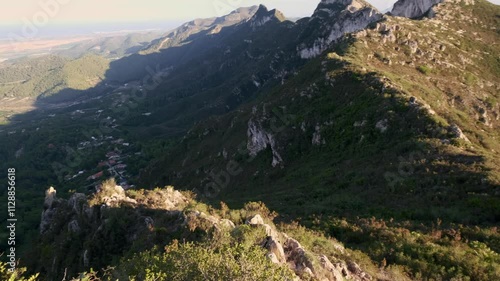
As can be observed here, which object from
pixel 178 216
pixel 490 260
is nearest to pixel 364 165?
pixel 490 260

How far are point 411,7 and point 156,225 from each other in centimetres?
10722

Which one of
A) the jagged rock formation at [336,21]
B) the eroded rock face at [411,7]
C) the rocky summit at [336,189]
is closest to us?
the rocky summit at [336,189]

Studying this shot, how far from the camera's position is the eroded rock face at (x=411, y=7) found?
3834 inches

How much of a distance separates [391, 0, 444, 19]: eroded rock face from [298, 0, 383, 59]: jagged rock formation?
6267 mm

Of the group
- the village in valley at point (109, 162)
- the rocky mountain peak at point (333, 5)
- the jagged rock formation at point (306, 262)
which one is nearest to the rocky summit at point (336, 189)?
the jagged rock formation at point (306, 262)

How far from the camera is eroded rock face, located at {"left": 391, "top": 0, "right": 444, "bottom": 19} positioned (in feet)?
319

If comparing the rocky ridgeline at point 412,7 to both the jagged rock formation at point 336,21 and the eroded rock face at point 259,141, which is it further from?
the eroded rock face at point 259,141

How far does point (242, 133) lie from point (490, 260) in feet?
192

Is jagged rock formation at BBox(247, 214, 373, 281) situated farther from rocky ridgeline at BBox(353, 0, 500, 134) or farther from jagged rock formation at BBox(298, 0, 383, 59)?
jagged rock formation at BBox(298, 0, 383, 59)

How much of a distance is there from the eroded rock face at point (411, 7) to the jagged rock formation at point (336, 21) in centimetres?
627

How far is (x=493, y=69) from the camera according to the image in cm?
6944

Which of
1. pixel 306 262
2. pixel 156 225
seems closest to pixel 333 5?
pixel 156 225

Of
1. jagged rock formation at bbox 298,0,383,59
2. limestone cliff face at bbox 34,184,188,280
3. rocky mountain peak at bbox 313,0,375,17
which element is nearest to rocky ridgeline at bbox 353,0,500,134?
jagged rock formation at bbox 298,0,383,59

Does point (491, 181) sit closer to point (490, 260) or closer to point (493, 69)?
point (490, 260)
